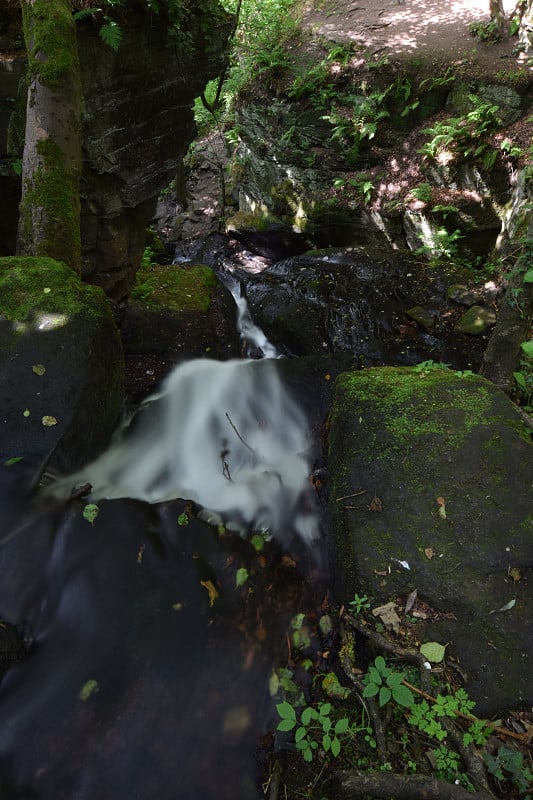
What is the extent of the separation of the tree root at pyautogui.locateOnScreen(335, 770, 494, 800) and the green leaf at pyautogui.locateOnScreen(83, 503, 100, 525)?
7.77ft

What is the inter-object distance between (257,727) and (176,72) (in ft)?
22.7

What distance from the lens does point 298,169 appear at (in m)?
9.98

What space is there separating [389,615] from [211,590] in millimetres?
1295

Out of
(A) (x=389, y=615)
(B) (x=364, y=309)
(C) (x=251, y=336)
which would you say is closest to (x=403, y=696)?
(A) (x=389, y=615)

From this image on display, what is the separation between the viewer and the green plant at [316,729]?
2.20 m

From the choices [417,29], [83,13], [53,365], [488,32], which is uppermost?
[417,29]

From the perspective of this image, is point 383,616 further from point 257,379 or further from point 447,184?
point 447,184

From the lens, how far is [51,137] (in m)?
4.15

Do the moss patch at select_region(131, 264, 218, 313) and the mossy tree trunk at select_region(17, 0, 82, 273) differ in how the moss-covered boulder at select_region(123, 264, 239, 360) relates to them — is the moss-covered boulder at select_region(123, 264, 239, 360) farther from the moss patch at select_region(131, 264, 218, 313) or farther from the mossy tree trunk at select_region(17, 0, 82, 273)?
the mossy tree trunk at select_region(17, 0, 82, 273)

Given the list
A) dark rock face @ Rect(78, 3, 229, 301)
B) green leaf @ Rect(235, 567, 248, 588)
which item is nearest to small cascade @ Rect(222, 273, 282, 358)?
dark rock face @ Rect(78, 3, 229, 301)

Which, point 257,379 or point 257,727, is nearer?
point 257,727

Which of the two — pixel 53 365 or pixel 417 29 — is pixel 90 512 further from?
pixel 417 29

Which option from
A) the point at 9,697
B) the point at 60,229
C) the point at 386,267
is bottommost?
the point at 9,697

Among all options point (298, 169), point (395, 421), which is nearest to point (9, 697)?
point (395, 421)
